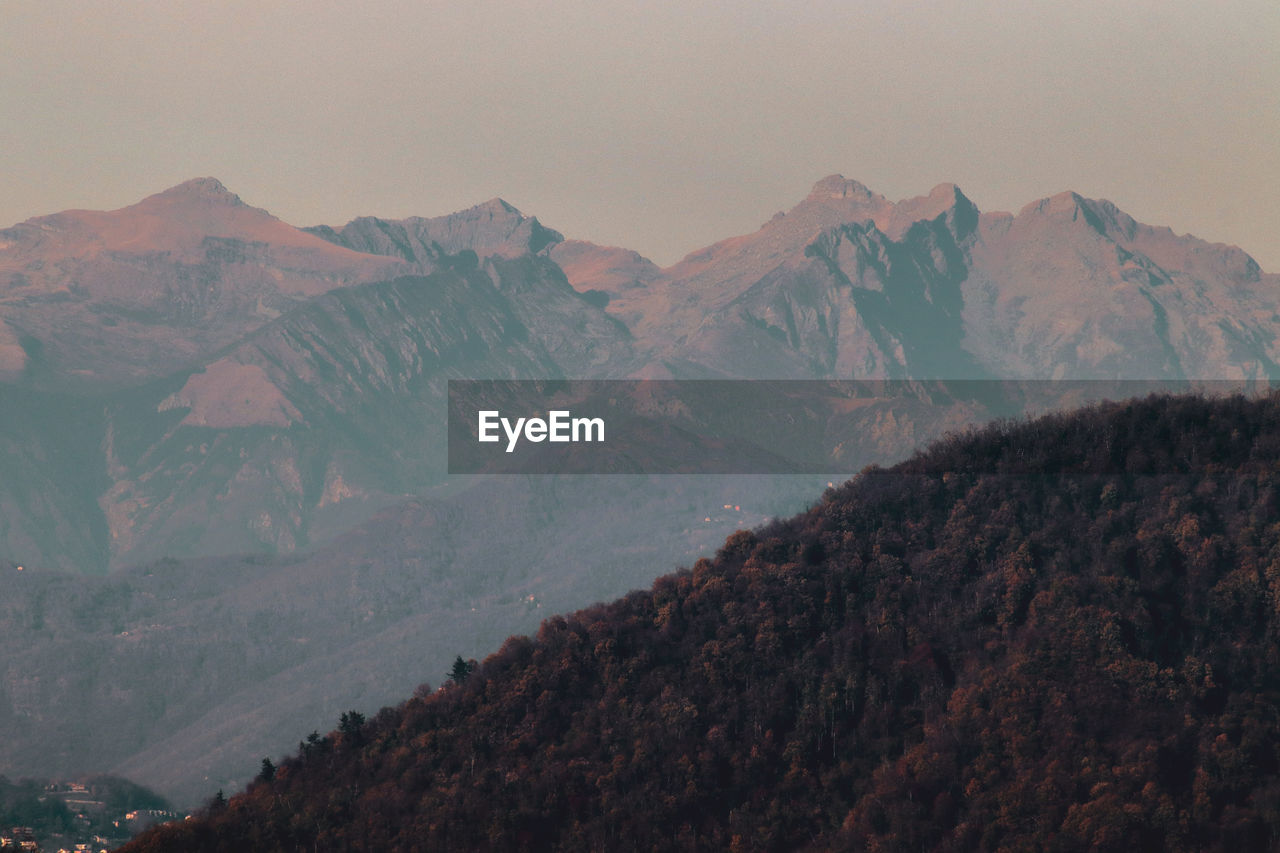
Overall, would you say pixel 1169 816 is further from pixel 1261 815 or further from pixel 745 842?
pixel 745 842

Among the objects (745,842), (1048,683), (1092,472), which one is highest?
(1092,472)

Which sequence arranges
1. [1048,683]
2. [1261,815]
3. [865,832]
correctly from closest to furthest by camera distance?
[1261,815]
[865,832]
[1048,683]

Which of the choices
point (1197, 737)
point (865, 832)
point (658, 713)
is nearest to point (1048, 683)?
point (1197, 737)

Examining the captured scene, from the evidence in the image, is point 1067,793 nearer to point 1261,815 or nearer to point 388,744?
point 1261,815

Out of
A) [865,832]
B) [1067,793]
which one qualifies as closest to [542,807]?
[865,832]

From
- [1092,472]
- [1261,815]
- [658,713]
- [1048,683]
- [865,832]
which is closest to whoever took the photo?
[1261,815]

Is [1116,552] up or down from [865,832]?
up

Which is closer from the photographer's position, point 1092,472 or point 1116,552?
point 1116,552
